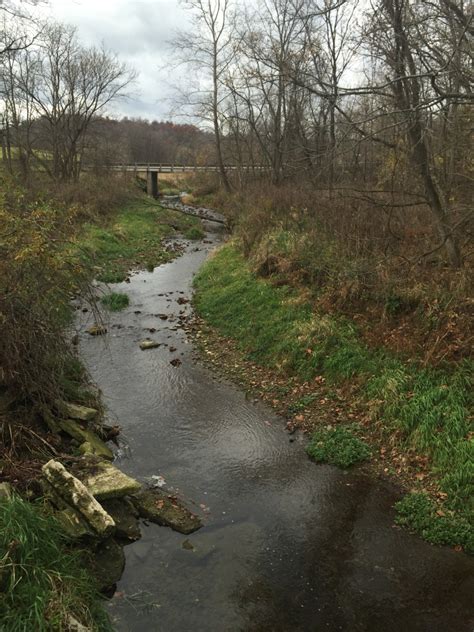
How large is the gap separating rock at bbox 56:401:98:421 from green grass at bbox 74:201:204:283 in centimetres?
686

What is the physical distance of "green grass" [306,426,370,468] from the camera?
Answer: 7102mm

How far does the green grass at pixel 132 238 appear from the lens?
1796 centimetres

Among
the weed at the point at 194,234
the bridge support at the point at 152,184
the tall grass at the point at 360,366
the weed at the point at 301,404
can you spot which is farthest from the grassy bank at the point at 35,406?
the bridge support at the point at 152,184

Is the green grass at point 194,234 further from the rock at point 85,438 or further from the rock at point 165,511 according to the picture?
the rock at point 165,511

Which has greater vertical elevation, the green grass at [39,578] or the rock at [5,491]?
the rock at [5,491]

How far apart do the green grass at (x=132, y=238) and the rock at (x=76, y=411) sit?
6.86 metres

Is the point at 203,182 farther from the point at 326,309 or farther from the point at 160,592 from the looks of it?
the point at 160,592

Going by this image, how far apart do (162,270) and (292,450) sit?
12548 mm

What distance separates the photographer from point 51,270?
712 centimetres

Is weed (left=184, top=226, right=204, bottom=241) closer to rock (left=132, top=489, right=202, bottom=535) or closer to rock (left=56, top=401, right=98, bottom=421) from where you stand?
rock (left=56, top=401, right=98, bottom=421)

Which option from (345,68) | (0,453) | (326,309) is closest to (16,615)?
(0,453)

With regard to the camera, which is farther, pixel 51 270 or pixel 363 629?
pixel 51 270

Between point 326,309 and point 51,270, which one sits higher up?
point 51,270

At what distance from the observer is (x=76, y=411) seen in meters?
7.41
